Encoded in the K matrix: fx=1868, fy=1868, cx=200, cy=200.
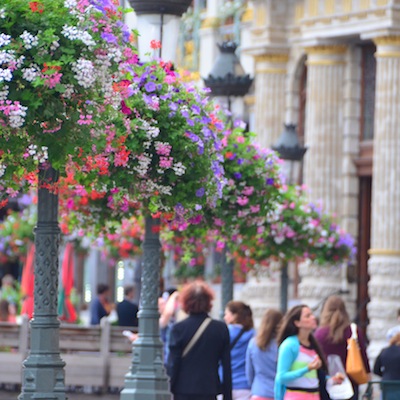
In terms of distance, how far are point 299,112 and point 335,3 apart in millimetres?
3722

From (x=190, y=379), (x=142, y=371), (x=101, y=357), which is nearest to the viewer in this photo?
(x=190, y=379)

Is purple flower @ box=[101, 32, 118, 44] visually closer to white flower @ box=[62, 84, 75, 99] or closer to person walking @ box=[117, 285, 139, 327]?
white flower @ box=[62, 84, 75, 99]

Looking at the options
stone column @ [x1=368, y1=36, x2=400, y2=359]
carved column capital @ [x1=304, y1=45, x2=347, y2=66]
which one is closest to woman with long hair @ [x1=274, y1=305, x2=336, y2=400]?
stone column @ [x1=368, y1=36, x2=400, y2=359]

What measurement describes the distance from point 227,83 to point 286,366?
253 inches

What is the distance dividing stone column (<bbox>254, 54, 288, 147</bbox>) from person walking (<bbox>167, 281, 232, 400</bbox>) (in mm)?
20897

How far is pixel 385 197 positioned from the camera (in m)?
30.9

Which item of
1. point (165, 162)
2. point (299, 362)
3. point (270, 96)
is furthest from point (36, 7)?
point (270, 96)

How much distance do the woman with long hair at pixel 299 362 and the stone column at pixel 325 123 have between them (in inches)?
749

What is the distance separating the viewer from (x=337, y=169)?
3359 cm

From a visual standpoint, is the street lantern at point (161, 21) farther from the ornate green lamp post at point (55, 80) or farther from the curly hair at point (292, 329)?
the ornate green lamp post at point (55, 80)

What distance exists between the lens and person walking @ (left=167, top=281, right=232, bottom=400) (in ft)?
47.6

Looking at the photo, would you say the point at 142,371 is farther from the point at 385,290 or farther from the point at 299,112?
the point at 299,112

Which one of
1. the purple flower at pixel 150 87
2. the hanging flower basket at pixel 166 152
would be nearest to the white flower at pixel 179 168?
A: the hanging flower basket at pixel 166 152

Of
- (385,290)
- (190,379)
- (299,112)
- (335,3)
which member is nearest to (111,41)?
(190,379)
